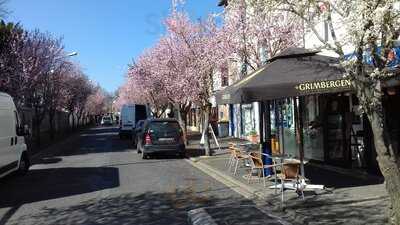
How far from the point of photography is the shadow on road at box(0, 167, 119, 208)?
13.3 meters

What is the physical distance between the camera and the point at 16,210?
449 inches

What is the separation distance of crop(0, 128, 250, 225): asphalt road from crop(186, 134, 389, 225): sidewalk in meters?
0.53

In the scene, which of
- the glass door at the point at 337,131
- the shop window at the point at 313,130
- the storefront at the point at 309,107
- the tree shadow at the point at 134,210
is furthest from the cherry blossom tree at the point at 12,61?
the tree shadow at the point at 134,210

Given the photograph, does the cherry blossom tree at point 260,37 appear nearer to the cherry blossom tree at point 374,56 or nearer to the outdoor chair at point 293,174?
the outdoor chair at point 293,174

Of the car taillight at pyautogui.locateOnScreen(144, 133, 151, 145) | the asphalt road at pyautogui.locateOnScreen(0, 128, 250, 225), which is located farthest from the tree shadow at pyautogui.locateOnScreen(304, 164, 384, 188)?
the car taillight at pyautogui.locateOnScreen(144, 133, 151, 145)

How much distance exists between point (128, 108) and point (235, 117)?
10.7 m

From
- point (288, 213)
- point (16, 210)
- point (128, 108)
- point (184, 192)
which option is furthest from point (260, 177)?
point (128, 108)

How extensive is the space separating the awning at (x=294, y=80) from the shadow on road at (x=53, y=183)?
4.49 metres

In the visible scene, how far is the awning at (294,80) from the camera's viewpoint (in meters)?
11.2

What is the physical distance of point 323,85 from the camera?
11219 millimetres

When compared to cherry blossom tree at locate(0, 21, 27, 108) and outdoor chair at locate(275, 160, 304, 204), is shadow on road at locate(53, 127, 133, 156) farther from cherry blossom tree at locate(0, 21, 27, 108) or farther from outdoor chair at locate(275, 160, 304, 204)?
outdoor chair at locate(275, 160, 304, 204)

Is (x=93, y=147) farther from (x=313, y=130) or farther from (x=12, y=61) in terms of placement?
(x=313, y=130)

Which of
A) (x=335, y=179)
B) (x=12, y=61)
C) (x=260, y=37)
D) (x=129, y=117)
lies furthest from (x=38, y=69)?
(x=335, y=179)

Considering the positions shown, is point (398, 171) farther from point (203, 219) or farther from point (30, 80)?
point (30, 80)
